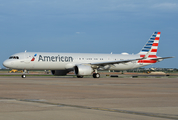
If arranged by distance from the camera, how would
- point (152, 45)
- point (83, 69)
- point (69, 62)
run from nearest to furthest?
1. point (83, 69)
2. point (69, 62)
3. point (152, 45)

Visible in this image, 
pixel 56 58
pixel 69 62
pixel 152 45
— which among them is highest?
pixel 152 45

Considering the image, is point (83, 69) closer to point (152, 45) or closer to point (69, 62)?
point (69, 62)

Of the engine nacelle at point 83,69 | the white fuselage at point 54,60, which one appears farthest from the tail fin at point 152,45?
the engine nacelle at point 83,69

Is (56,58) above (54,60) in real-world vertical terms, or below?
above

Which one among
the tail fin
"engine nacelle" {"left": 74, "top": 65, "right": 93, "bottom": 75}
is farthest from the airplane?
the tail fin

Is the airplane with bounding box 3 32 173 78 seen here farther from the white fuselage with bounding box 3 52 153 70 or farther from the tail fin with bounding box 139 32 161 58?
the tail fin with bounding box 139 32 161 58

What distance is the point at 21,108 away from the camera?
11070 millimetres

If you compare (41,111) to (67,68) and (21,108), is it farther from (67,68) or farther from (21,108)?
(67,68)

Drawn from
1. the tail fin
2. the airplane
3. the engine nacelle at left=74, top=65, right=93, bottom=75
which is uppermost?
the tail fin

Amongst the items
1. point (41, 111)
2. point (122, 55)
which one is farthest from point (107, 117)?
point (122, 55)

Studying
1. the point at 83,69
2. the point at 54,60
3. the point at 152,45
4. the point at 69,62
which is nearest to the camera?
the point at 83,69

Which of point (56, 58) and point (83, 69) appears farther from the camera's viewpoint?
point (56, 58)

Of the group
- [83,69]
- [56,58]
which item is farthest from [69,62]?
[83,69]

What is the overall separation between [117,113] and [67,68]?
39.1 metres
